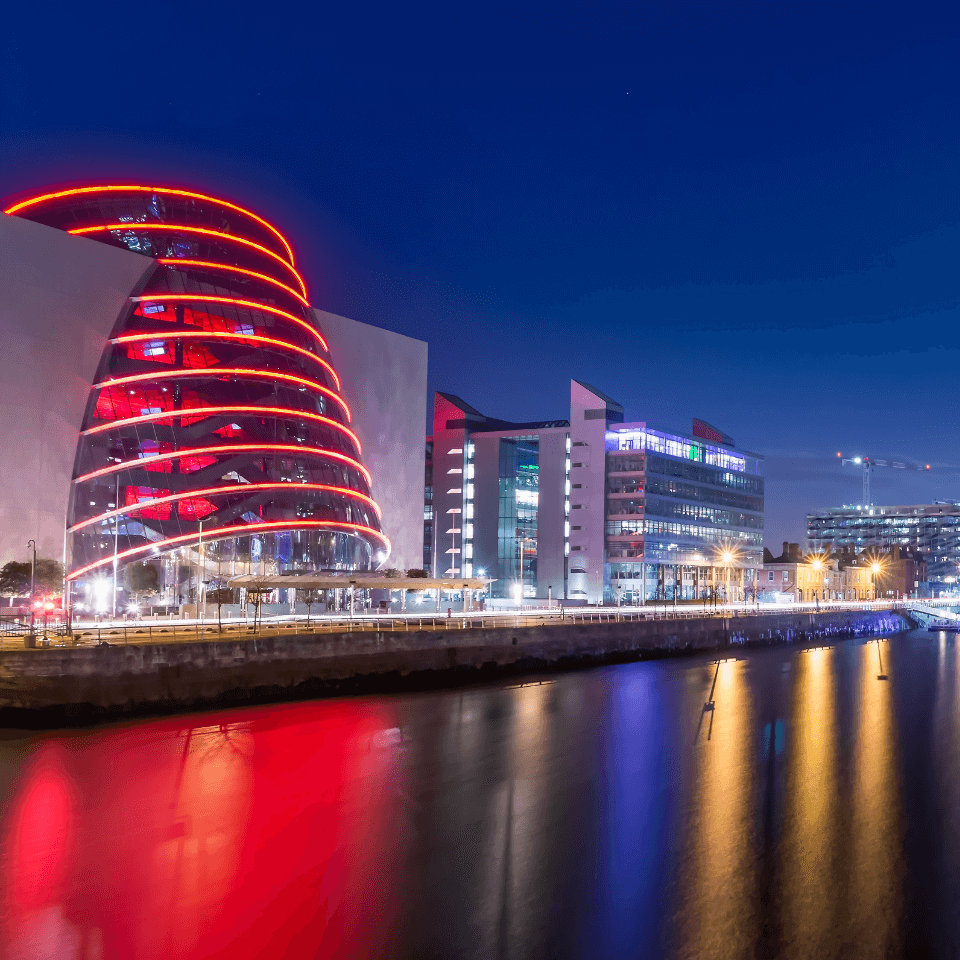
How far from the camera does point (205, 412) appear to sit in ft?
195

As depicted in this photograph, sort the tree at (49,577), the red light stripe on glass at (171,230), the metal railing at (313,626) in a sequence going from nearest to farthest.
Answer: the metal railing at (313,626)
the tree at (49,577)
the red light stripe on glass at (171,230)

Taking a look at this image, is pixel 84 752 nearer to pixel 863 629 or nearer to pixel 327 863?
pixel 327 863

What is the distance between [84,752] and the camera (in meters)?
29.7

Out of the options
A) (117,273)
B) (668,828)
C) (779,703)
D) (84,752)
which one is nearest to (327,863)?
(668,828)

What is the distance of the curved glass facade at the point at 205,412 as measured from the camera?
187ft

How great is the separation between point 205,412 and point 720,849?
44381 mm

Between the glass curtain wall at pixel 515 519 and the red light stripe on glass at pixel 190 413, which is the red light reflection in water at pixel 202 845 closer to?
the red light stripe on glass at pixel 190 413

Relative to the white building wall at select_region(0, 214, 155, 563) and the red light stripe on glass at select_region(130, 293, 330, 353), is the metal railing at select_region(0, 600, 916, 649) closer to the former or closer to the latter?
the white building wall at select_region(0, 214, 155, 563)

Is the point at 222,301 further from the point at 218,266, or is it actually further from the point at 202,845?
the point at 202,845

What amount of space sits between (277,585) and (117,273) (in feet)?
74.2

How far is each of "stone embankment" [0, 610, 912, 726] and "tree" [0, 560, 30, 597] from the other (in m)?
18.9

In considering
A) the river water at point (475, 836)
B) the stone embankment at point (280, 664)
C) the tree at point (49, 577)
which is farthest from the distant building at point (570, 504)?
the river water at point (475, 836)

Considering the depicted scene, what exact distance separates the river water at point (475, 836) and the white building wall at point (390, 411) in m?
41.3

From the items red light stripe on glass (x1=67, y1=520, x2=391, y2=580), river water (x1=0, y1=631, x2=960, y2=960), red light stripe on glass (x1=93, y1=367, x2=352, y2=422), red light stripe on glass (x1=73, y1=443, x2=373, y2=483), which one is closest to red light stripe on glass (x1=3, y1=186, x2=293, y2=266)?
red light stripe on glass (x1=93, y1=367, x2=352, y2=422)
